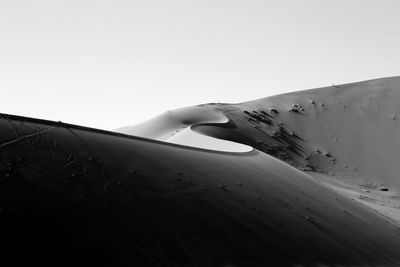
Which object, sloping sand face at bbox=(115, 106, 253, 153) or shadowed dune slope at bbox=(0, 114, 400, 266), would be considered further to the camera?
sloping sand face at bbox=(115, 106, 253, 153)

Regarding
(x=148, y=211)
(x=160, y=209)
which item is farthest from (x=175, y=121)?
(x=148, y=211)

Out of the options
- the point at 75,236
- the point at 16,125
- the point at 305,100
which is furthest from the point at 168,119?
the point at 75,236

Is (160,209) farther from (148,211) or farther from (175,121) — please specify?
(175,121)

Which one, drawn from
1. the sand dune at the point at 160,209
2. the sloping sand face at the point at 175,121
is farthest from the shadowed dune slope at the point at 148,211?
the sloping sand face at the point at 175,121

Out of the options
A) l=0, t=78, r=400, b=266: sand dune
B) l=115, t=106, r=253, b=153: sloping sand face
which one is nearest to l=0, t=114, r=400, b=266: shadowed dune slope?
l=0, t=78, r=400, b=266: sand dune

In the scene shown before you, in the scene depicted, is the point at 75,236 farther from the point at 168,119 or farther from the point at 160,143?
the point at 168,119

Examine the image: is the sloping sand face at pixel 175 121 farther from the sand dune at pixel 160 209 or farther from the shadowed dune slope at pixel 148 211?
the shadowed dune slope at pixel 148 211

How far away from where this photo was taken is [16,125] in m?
4.92

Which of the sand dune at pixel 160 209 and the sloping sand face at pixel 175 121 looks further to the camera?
the sloping sand face at pixel 175 121

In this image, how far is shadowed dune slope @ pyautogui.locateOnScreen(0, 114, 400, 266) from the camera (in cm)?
360

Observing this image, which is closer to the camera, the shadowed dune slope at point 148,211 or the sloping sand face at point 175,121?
the shadowed dune slope at point 148,211

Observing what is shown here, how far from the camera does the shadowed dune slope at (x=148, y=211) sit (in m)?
3.60

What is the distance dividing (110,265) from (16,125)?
89.5 inches

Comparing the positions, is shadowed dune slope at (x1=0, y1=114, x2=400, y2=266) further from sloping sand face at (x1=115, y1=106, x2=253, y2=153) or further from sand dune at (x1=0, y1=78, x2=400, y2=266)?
sloping sand face at (x1=115, y1=106, x2=253, y2=153)
